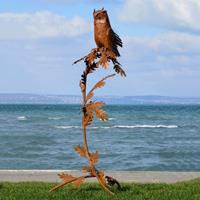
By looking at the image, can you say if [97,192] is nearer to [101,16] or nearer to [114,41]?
[114,41]

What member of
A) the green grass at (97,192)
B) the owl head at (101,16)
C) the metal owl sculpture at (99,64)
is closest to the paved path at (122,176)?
the green grass at (97,192)

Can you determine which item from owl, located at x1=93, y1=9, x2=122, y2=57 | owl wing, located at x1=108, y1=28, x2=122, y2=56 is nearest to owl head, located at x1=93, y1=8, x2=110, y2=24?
owl, located at x1=93, y1=9, x2=122, y2=57

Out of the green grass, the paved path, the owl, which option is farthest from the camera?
the paved path

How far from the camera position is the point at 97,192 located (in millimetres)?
10867

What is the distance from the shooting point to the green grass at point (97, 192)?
10.3 metres

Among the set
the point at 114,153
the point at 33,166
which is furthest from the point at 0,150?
the point at 33,166

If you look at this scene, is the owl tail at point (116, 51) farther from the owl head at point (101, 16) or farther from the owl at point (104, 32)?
the owl head at point (101, 16)

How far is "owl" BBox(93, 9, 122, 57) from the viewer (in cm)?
1020

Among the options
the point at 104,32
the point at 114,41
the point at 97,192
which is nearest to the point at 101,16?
the point at 104,32

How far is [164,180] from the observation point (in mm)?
13211

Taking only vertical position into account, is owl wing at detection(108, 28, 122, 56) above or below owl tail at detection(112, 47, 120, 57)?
above

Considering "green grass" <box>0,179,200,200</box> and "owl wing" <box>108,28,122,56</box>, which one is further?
"green grass" <box>0,179,200,200</box>

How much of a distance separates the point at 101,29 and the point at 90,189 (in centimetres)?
275

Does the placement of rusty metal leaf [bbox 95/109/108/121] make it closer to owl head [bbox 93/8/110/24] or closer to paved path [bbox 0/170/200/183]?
owl head [bbox 93/8/110/24]
